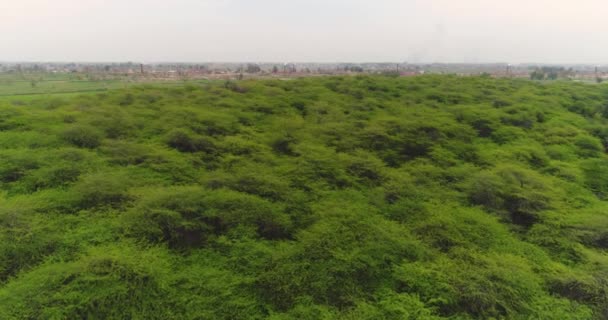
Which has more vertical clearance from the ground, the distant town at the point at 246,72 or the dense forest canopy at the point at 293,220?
the distant town at the point at 246,72

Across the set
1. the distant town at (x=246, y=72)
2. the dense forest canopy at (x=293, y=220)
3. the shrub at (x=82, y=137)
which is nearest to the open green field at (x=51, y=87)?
the distant town at (x=246, y=72)

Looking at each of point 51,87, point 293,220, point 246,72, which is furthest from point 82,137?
point 246,72

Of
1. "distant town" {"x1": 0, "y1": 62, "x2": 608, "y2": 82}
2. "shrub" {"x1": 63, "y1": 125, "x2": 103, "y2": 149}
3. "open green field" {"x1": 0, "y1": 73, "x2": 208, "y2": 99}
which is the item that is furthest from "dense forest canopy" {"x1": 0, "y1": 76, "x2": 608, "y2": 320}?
"distant town" {"x1": 0, "y1": 62, "x2": 608, "y2": 82}

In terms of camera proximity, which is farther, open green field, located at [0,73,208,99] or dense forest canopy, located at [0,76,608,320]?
open green field, located at [0,73,208,99]

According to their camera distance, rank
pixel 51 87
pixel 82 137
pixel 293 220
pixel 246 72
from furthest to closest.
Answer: pixel 246 72
pixel 51 87
pixel 82 137
pixel 293 220

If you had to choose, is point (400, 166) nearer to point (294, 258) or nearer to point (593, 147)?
point (294, 258)

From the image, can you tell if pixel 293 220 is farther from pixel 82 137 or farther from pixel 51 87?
pixel 51 87

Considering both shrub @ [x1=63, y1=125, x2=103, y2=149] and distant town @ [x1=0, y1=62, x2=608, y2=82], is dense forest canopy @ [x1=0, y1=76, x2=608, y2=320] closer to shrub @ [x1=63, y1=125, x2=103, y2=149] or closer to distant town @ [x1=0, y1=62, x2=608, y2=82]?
shrub @ [x1=63, y1=125, x2=103, y2=149]

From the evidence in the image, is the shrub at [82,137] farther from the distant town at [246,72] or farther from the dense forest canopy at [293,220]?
the distant town at [246,72]
